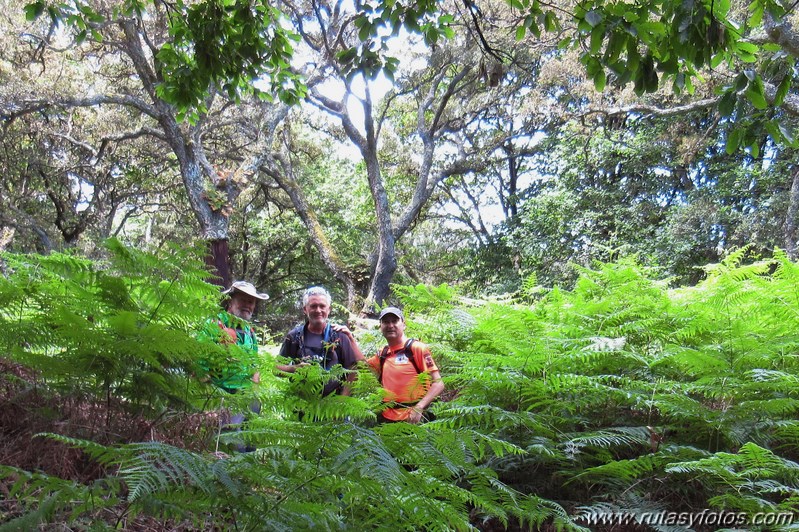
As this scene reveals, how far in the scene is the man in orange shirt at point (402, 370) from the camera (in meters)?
3.91

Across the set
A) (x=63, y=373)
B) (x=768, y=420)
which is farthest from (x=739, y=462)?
(x=63, y=373)

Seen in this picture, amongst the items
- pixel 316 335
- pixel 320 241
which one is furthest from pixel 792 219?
pixel 316 335

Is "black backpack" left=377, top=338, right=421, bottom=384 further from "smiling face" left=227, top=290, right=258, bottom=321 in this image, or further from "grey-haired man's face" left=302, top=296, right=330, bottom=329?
"smiling face" left=227, top=290, right=258, bottom=321

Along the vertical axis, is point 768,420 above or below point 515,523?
above

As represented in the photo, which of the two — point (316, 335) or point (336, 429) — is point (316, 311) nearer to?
point (316, 335)

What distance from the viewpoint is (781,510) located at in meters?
2.30

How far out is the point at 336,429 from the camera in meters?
1.86

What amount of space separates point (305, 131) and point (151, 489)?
22211 mm

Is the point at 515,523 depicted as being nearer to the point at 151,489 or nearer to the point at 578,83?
the point at 151,489

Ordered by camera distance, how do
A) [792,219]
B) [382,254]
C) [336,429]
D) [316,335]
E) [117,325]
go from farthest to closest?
1. [382,254]
2. [792,219]
3. [316,335]
4. [117,325]
5. [336,429]

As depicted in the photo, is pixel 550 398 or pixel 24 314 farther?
pixel 550 398

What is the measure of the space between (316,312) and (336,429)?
2.82 m

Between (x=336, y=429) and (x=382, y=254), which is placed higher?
(x=382, y=254)

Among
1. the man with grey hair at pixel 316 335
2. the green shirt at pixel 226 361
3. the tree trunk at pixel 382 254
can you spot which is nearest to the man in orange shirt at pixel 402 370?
the man with grey hair at pixel 316 335
